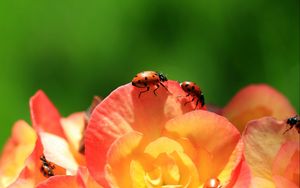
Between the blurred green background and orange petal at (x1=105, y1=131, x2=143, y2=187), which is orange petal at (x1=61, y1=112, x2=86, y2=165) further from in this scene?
the blurred green background

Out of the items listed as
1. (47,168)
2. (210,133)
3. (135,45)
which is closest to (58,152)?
(47,168)

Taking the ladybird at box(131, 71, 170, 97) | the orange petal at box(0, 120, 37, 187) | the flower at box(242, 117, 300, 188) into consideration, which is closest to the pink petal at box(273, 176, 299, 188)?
the flower at box(242, 117, 300, 188)

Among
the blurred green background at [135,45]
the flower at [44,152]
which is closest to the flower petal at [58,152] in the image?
the flower at [44,152]

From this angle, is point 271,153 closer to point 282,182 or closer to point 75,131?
point 282,182

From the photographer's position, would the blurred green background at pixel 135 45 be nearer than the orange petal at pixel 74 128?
No

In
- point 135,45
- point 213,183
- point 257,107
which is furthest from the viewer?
point 135,45

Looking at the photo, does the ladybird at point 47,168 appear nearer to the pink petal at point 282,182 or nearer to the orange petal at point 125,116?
the orange petal at point 125,116
